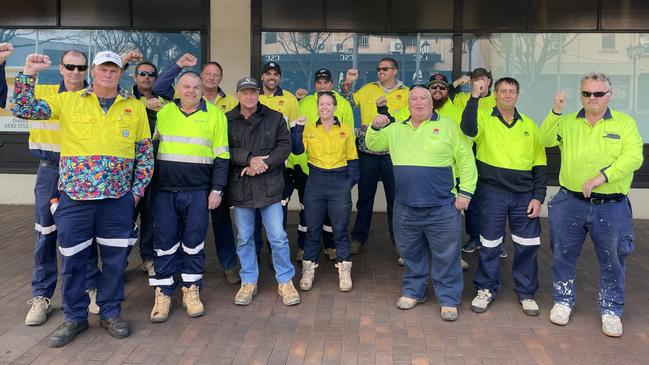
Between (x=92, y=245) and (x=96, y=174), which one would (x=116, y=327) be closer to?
(x=92, y=245)

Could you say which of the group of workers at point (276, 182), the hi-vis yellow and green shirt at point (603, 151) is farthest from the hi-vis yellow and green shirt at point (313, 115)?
the hi-vis yellow and green shirt at point (603, 151)

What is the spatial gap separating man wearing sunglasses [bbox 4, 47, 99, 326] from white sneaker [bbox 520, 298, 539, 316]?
11.0ft

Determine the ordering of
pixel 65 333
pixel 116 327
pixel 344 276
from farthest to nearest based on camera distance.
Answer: pixel 344 276
pixel 116 327
pixel 65 333

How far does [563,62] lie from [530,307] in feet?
17.5

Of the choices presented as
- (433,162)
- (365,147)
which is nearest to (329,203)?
(365,147)

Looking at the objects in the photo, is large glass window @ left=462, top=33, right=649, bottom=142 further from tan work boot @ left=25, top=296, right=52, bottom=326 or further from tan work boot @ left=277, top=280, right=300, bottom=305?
tan work boot @ left=25, top=296, right=52, bottom=326

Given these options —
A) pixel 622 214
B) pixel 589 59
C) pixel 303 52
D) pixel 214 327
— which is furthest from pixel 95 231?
pixel 589 59

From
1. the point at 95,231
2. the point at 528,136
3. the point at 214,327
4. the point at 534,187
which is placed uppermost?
the point at 528,136

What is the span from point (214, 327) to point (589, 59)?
711 centimetres

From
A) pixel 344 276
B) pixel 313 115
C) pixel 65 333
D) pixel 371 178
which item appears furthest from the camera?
pixel 371 178

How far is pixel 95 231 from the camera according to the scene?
3924 mm

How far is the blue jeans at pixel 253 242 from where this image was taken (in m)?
4.63

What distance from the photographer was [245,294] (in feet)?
15.2

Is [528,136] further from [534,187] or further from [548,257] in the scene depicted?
Answer: [548,257]
